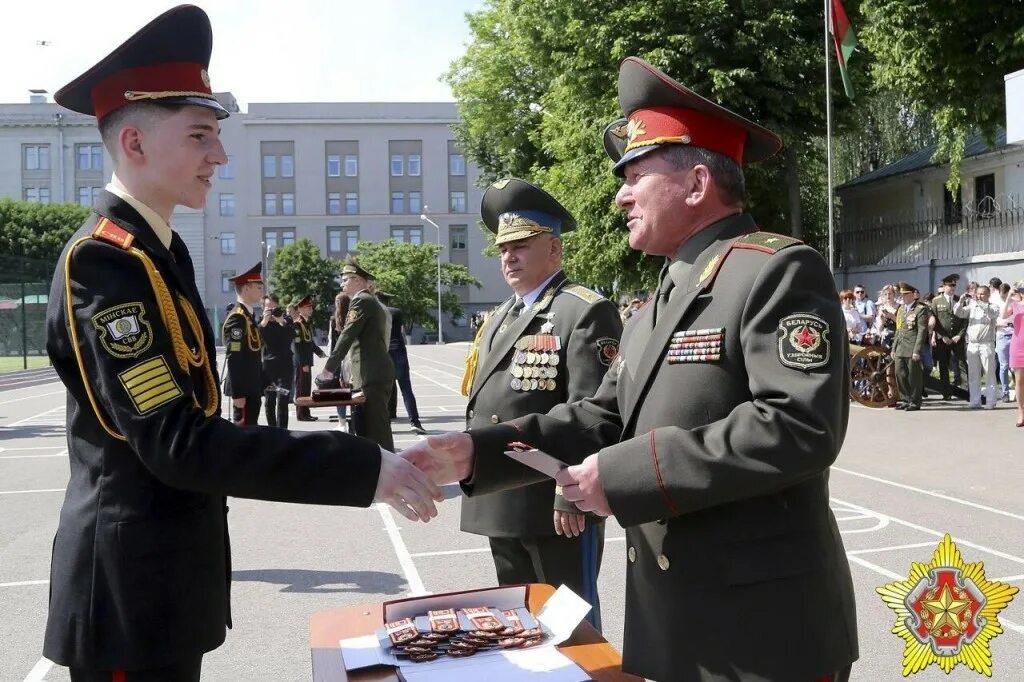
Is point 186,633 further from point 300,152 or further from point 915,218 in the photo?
point 300,152

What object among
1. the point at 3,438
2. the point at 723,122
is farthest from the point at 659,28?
the point at 723,122

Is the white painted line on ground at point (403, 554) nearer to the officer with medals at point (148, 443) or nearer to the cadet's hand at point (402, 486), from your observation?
the cadet's hand at point (402, 486)

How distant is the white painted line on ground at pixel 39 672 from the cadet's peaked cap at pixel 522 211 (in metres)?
2.80

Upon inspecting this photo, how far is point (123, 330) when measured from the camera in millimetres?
2137

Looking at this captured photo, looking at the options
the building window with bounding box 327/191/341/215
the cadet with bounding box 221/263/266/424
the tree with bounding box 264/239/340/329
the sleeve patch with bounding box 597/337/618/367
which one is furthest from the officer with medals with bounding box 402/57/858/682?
the building window with bounding box 327/191/341/215

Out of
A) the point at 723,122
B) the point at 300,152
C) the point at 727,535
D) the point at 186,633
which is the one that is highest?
the point at 300,152

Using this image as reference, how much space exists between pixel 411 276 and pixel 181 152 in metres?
63.6

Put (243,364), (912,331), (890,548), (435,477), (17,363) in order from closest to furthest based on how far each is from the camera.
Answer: (435,477), (890,548), (243,364), (912,331), (17,363)

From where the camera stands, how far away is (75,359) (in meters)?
2.25

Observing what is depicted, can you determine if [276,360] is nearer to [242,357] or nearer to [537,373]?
[242,357]

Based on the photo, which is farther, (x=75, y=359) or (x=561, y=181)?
(x=561, y=181)

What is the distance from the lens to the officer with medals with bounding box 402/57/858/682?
6.64 ft

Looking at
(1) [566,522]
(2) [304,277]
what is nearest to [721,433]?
(1) [566,522]

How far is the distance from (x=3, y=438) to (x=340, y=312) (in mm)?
5308
